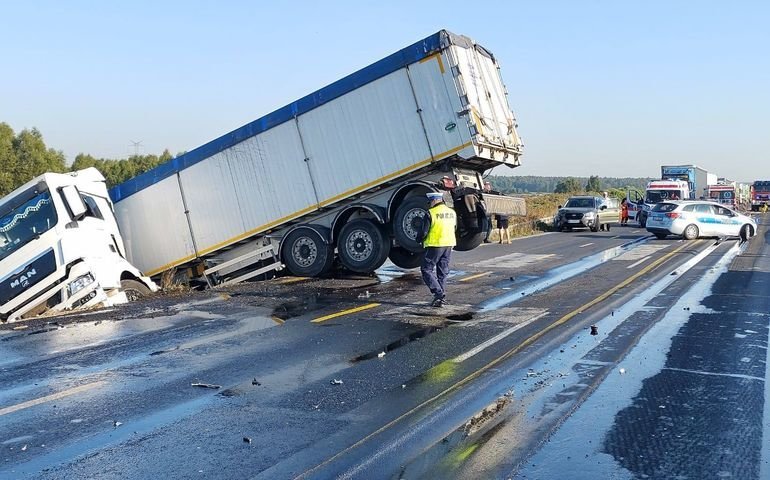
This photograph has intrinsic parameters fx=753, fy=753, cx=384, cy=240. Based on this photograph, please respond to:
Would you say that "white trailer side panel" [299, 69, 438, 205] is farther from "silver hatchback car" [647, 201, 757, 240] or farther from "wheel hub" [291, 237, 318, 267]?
"silver hatchback car" [647, 201, 757, 240]

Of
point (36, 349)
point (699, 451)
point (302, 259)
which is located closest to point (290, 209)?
point (302, 259)

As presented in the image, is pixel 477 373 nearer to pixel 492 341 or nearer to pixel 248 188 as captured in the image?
pixel 492 341

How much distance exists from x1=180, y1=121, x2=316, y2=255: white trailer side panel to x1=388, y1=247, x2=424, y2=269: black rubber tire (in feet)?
7.39

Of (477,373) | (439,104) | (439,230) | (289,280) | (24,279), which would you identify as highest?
(439,104)

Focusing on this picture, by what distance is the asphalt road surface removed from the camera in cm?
464

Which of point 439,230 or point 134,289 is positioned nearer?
point 439,230

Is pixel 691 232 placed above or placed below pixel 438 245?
below

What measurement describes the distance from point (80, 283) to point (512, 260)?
36.9ft

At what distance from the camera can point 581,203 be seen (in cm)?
3675

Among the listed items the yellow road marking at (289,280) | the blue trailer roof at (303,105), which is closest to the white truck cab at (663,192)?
the blue trailer roof at (303,105)

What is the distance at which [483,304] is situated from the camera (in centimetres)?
1123

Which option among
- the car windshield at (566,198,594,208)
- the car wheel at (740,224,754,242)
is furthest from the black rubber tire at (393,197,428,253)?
the car windshield at (566,198,594,208)

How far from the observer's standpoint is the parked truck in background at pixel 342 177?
1366 centimetres

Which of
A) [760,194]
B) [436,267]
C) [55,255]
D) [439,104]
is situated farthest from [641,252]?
[760,194]
